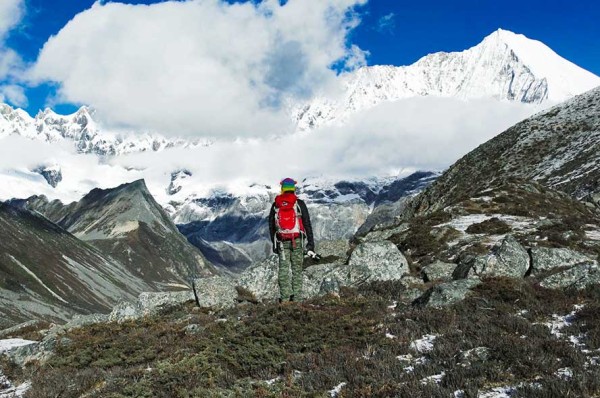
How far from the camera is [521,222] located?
42812 millimetres

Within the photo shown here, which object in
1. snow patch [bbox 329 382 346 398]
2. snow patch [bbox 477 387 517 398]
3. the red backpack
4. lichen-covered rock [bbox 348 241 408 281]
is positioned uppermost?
the red backpack

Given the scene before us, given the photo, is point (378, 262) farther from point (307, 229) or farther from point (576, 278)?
point (576, 278)

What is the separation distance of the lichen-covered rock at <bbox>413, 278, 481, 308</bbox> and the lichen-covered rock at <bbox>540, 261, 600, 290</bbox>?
2.65 meters

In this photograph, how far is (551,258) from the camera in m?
21.7

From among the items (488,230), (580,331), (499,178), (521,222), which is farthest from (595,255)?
(499,178)

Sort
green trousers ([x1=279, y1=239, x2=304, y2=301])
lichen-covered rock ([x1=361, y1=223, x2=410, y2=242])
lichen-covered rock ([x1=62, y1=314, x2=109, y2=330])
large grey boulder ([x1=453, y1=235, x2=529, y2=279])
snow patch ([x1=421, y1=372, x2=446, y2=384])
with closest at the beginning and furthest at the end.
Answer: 1. snow patch ([x1=421, y1=372, x2=446, y2=384])
2. green trousers ([x1=279, y1=239, x2=304, y2=301])
3. large grey boulder ([x1=453, y1=235, x2=529, y2=279])
4. lichen-covered rock ([x1=62, y1=314, x2=109, y2=330])
5. lichen-covered rock ([x1=361, y1=223, x2=410, y2=242])

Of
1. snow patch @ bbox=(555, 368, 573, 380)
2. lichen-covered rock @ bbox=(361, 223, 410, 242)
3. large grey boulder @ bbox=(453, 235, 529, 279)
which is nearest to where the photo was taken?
snow patch @ bbox=(555, 368, 573, 380)

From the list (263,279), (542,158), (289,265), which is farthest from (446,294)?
(542,158)

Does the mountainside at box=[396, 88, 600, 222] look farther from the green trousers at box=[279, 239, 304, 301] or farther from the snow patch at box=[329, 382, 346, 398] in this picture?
the snow patch at box=[329, 382, 346, 398]

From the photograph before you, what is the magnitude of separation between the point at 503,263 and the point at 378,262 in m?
6.21

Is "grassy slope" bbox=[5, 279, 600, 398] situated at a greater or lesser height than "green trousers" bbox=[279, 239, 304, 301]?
lesser

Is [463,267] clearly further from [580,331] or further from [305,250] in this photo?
[580,331]

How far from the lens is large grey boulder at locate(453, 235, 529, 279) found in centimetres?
2066

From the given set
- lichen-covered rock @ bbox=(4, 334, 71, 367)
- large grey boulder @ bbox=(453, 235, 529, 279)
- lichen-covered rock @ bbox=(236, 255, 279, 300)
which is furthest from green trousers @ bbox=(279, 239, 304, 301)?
lichen-covered rock @ bbox=(4, 334, 71, 367)
